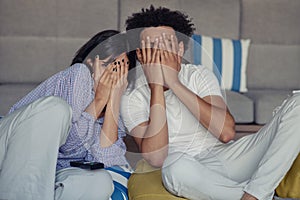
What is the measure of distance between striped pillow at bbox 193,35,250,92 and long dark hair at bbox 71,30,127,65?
1.28 meters

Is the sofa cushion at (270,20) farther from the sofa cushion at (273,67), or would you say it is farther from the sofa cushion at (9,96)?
the sofa cushion at (9,96)

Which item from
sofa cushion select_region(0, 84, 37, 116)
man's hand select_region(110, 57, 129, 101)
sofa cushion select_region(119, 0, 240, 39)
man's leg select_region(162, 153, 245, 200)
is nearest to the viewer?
man's leg select_region(162, 153, 245, 200)

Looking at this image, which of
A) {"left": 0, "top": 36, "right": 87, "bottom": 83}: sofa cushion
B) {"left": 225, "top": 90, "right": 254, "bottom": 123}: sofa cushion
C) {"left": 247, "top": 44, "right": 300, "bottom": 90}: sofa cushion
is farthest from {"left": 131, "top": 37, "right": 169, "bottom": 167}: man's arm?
{"left": 247, "top": 44, "right": 300, "bottom": 90}: sofa cushion

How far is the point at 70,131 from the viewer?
221 centimetres

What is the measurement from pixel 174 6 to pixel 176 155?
6.06 feet

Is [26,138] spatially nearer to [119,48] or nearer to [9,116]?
[9,116]

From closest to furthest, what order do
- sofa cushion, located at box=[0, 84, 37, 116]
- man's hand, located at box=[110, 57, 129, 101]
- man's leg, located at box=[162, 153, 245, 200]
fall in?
man's leg, located at box=[162, 153, 245, 200] < man's hand, located at box=[110, 57, 129, 101] < sofa cushion, located at box=[0, 84, 37, 116]

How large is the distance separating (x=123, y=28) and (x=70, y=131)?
64.0 inches

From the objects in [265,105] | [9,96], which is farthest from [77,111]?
[265,105]

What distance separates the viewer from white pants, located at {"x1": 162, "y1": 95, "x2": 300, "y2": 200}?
6.47ft

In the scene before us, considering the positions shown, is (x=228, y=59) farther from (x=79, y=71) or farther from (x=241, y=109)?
(x=79, y=71)

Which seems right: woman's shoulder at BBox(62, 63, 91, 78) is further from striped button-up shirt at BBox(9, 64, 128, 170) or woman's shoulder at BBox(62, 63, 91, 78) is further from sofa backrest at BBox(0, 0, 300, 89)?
sofa backrest at BBox(0, 0, 300, 89)

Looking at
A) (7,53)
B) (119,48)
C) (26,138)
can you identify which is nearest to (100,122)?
(119,48)

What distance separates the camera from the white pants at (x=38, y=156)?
6.35 ft
